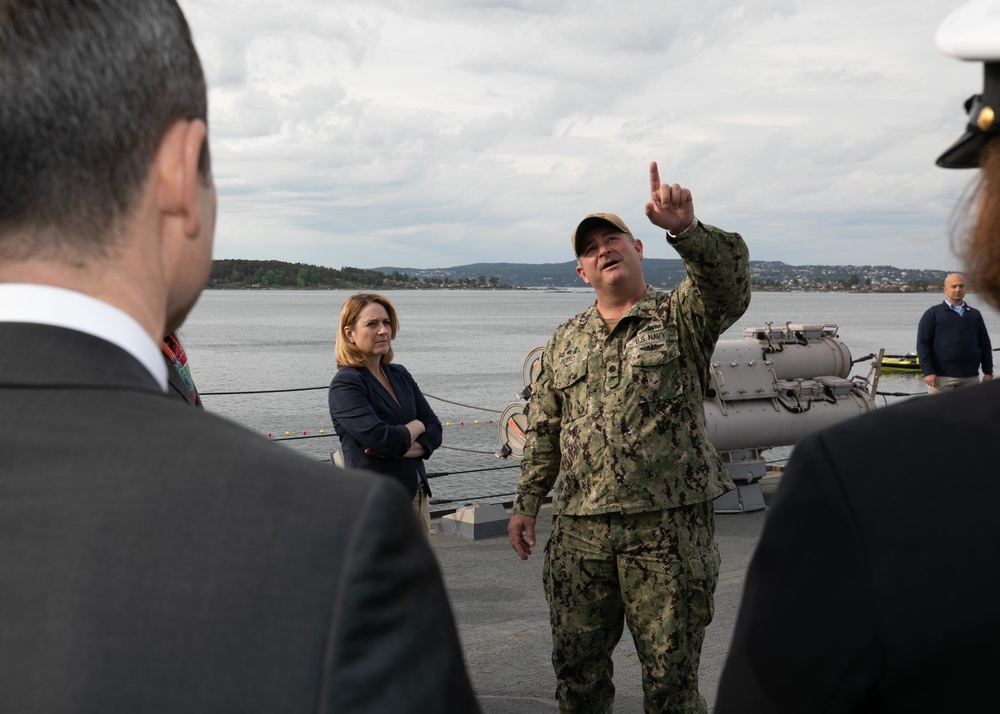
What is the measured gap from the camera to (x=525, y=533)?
172 inches

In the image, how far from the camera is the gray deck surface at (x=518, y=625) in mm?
4848

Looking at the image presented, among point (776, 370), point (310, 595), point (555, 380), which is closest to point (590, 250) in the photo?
point (555, 380)

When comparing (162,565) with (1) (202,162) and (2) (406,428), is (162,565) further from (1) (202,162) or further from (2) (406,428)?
(2) (406,428)

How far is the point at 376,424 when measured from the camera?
532 cm

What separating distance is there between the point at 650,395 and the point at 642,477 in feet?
1.11

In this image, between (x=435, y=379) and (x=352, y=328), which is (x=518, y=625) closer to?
(x=352, y=328)

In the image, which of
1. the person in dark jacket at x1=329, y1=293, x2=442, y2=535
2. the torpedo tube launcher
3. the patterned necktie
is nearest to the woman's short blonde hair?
the person in dark jacket at x1=329, y1=293, x2=442, y2=535

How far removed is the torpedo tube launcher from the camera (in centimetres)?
959

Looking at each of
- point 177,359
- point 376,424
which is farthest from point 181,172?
point 376,424

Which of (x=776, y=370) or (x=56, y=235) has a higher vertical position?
(x=56, y=235)

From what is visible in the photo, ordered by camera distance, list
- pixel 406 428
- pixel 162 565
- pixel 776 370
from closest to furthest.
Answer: pixel 162 565, pixel 406 428, pixel 776 370

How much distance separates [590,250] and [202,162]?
3.25 m

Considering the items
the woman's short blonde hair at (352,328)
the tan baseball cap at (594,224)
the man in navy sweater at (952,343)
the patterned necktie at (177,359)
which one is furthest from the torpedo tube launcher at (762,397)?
the patterned necktie at (177,359)

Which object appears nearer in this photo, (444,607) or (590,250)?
(444,607)
